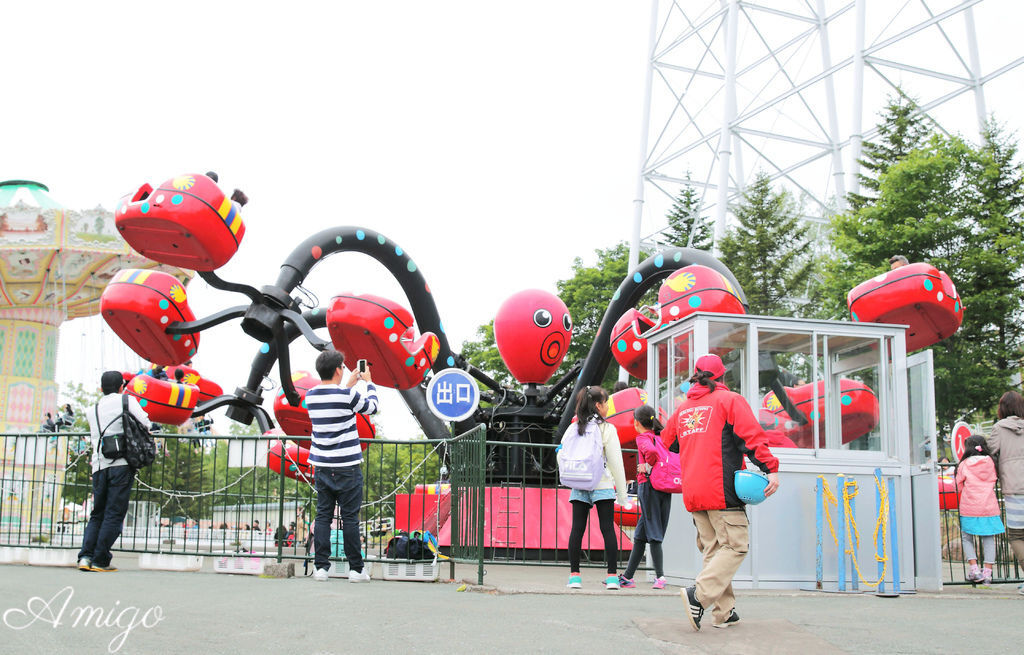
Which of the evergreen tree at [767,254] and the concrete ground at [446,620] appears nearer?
the concrete ground at [446,620]

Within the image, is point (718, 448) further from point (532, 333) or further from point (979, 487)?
point (532, 333)

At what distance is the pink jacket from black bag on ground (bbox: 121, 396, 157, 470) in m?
8.23

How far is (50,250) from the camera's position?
34.6 metres

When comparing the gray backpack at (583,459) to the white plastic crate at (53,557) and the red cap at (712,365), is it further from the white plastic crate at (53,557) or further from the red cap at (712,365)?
the white plastic crate at (53,557)

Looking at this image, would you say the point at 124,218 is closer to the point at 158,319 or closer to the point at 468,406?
the point at 158,319

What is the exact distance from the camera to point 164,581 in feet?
26.4

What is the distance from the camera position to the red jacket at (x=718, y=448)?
19.2 feet

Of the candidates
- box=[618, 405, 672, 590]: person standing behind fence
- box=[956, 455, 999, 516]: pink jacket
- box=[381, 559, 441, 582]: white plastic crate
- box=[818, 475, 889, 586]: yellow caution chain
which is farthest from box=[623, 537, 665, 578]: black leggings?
box=[956, 455, 999, 516]: pink jacket

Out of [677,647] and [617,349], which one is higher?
[617,349]

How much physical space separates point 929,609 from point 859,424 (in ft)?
7.87

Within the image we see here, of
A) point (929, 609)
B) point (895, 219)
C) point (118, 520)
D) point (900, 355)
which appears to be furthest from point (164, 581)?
point (895, 219)

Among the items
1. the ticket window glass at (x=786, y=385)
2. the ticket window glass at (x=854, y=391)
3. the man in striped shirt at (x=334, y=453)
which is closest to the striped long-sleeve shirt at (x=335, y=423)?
the man in striped shirt at (x=334, y=453)

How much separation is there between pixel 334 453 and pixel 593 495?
2276 mm

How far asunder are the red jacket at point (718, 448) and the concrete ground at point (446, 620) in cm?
79
